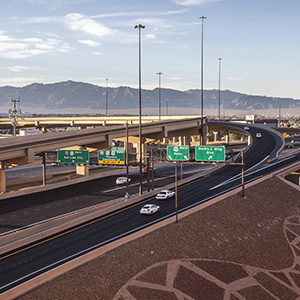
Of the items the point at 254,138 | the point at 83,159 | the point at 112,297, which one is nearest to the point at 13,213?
the point at 83,159

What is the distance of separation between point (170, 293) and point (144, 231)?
27.1 feet

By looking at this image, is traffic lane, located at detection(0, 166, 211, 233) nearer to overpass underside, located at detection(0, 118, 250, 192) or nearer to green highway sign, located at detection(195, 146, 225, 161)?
overpass underside, located at detection(0, 118, 250, 192)

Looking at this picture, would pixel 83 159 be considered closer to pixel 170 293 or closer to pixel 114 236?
pixel 114 236

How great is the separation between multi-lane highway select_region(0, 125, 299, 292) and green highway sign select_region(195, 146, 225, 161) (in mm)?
5227

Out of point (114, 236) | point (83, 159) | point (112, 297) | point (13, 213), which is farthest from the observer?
point (83, 159)

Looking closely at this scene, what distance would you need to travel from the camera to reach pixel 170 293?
32.2m

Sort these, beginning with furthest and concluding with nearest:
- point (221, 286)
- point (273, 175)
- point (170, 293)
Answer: point (273, 175) < point (221, 286) < point (170, 293)

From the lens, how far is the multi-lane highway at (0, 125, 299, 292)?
3175 centimetres

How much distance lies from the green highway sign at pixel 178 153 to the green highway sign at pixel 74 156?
12.9 metres

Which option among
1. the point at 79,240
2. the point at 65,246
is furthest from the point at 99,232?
the point at 65,246

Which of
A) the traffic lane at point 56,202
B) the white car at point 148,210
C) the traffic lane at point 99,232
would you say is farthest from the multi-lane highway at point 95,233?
the traffic lane at point 56,202

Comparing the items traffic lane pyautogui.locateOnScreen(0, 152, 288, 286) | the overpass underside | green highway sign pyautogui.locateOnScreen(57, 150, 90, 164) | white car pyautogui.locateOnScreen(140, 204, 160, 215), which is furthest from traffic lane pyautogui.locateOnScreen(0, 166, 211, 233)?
white car pyautogui.locateOnScreen(140, 204, 160, 215)

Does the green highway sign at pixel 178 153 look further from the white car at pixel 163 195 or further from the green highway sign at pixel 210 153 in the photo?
the white car at pixel 163 195

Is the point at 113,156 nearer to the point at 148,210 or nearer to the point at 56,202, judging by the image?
the point at 56,202
